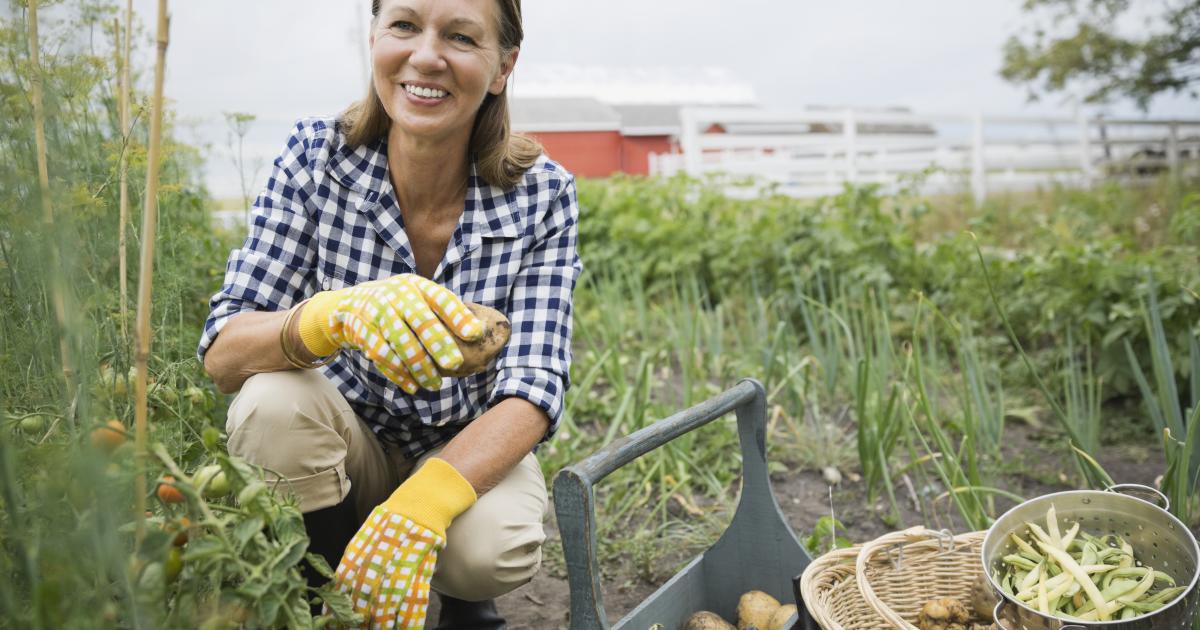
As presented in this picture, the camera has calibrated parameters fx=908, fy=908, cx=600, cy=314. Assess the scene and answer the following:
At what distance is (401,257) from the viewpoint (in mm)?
1627

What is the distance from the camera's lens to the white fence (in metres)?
8.26

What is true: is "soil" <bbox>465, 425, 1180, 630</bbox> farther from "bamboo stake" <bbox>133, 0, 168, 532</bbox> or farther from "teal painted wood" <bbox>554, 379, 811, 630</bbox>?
"bamboo stake" <bbox>133, 0, 168, 532</bbox>

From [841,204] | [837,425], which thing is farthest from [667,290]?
[837,425]

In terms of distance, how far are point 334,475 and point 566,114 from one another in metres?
21.1

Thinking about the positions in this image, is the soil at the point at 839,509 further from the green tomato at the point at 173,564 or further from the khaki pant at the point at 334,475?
the green tomato at the point at 173,564

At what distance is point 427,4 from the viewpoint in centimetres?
150

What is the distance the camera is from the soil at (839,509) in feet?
6.46

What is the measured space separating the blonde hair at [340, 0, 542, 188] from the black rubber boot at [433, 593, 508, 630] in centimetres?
77

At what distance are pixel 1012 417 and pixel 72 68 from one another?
2.94 m

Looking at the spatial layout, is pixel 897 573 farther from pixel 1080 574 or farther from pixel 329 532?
pixel 329 532

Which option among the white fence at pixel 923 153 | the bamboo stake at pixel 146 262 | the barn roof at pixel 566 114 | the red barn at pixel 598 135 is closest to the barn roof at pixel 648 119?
the red barn at pixel 598 135

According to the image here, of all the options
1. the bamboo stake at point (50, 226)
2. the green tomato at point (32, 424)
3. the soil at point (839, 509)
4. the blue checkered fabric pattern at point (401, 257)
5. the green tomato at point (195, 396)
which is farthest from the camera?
the soil at point (839, 509)

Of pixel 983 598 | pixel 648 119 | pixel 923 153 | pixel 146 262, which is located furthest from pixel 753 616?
pixel 648 119

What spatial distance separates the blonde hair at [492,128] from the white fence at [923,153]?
17.7 ft
